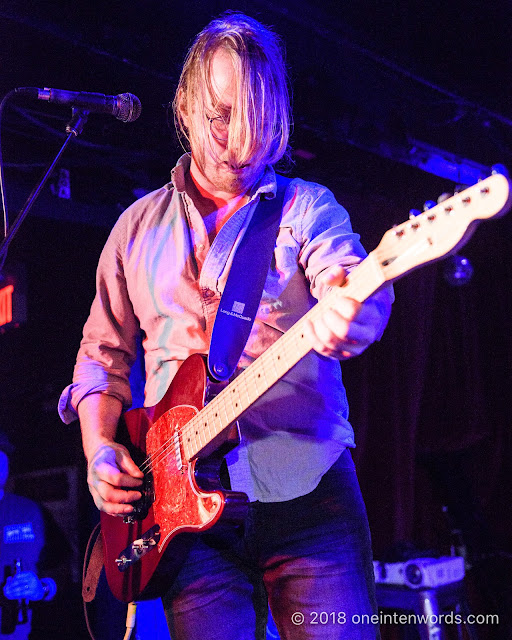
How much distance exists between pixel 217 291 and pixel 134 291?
344mm

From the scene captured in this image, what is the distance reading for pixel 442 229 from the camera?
4.11 feet

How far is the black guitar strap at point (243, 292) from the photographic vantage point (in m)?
1.77

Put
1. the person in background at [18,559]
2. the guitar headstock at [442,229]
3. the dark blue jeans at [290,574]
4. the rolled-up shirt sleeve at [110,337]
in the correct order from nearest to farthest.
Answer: the guitar headstock at [442,229]
the dark blue jeans at [290,574]
the rolled-up shirt sleeve at [110,337]
the person in background at [18,559]

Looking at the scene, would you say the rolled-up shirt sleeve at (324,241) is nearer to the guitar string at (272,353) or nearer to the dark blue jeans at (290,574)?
the guitar string at (272,353)

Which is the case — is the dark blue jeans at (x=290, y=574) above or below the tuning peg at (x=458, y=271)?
below

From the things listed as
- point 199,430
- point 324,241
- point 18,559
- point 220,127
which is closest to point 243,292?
point 324,241

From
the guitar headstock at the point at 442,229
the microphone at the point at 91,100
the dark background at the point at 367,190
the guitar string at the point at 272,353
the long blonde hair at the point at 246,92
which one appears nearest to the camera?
the guitar headstock at the point at 442,229

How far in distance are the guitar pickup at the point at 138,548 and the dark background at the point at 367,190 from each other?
2.67 m

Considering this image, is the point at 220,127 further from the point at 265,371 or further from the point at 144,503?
the point at 144,503

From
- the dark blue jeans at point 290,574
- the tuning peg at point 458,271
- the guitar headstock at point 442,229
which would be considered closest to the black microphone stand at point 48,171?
the dark blue jeans at point 290,574

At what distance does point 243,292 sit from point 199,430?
400mm

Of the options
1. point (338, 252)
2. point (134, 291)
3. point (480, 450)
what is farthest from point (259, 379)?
point (480, 450)

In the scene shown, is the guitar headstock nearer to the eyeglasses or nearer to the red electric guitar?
the red electric guitar

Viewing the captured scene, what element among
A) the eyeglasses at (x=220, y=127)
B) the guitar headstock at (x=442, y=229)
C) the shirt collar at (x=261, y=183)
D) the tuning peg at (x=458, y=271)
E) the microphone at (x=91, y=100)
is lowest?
the guitar headstock at (x=442, y=229)
